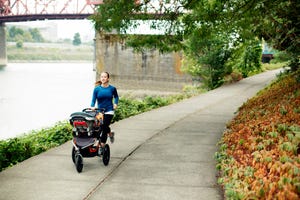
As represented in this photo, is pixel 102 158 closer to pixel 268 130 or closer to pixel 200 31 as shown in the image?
pixel 268 130

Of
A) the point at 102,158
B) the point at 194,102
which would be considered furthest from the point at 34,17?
the point at 102,158

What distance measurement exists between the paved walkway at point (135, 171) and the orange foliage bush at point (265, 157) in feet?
1.19

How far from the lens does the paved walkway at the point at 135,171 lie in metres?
6.11

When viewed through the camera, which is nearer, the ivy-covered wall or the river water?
the river water

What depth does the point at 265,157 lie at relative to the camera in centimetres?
628

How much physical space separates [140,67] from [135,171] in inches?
1431

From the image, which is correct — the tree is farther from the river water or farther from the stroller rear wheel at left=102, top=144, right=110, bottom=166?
the river water

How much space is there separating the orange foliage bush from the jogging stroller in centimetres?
219

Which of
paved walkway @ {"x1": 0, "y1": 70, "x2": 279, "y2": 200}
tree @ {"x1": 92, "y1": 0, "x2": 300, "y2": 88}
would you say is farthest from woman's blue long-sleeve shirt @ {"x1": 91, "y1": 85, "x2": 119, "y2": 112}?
tree @ {"x1": 92, "y1": 0, "x2": 300, "y2": 88}

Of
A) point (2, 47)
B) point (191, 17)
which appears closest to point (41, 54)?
point (2, 47)

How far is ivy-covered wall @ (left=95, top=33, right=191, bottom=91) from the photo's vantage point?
137ft

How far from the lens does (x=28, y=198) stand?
5.86 meters

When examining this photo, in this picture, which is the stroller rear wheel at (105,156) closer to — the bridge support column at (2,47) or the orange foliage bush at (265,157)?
the orange foliage bush at (265,157)

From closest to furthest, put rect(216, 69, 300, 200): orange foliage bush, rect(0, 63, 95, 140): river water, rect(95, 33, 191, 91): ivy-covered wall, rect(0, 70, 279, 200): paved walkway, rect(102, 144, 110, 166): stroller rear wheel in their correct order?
rect(216, 69, 300, 200): orange foliage bush, rect(0, 70, 279, 200): paved walkway, rect(102, 144, 110, 166): stroller rear wheel, rect(0, 63, 95, 140): river water, rect(95, 33, 191, 91): ivy-covered wall
